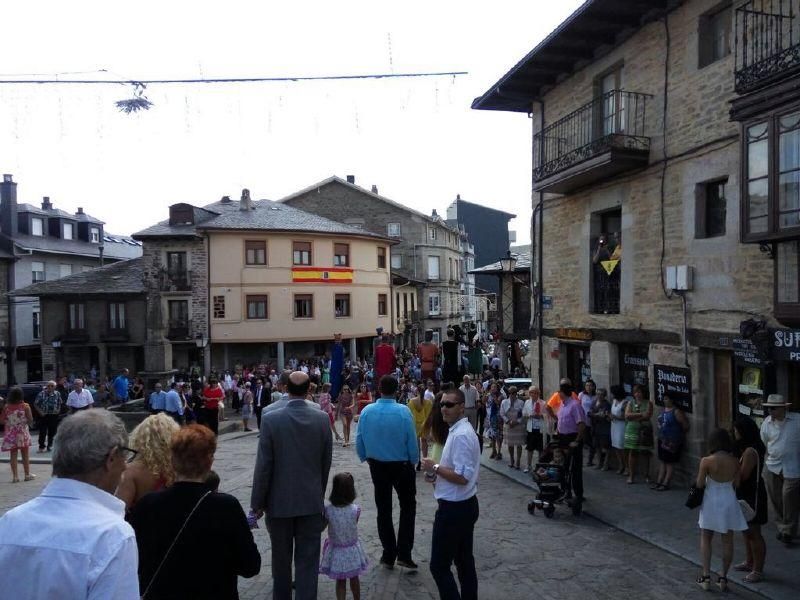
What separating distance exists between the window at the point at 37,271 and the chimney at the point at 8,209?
2.18 metres

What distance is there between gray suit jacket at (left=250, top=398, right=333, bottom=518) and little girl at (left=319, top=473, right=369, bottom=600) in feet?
1.43

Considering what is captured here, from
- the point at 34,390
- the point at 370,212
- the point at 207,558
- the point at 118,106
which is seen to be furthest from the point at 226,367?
the point at 207,558

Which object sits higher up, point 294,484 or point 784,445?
point 294,484

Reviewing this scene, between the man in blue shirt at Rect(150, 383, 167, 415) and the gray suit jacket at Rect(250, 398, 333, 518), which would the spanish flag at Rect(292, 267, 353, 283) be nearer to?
the man in blue shirt at Rect(150, 383, 167, 415)

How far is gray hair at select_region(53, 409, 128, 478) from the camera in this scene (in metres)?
2.38

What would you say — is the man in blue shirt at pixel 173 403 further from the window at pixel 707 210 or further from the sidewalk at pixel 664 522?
the window at pixel 707 210

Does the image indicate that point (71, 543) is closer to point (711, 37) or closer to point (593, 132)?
point (711, 37)

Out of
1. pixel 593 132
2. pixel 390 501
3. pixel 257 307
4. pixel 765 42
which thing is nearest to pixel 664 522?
pixel 390 501

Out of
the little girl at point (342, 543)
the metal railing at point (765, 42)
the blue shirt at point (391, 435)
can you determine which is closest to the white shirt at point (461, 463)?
the little girl at point (342, 543)

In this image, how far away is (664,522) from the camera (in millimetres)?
9023

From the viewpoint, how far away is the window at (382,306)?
41750 millimetres

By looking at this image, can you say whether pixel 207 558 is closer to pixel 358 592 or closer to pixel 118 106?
pixel 358 592

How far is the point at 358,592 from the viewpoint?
5598mm

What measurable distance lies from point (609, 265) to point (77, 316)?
30.9 metres
